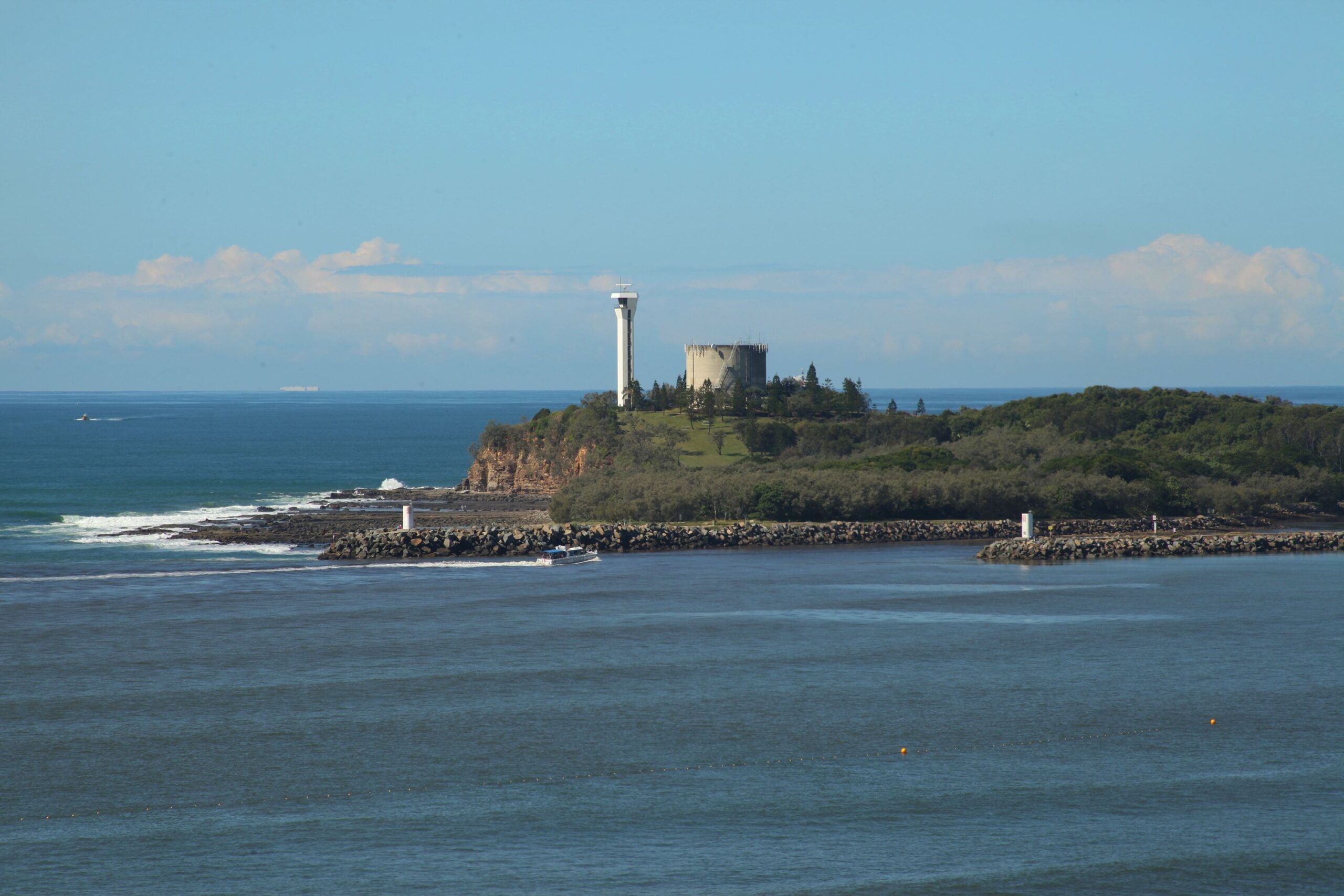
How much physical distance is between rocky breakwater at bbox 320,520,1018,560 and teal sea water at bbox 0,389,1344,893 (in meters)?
8.39

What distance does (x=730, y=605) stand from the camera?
3978cm

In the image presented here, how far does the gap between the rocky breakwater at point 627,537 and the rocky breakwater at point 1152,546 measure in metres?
5.31

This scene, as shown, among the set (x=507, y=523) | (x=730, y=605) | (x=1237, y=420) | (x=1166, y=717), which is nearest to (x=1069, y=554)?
(x=730, y=605)

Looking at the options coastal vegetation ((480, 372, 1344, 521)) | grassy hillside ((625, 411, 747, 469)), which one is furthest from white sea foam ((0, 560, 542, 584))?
grassy hillside ((625, 411, 747, 469))

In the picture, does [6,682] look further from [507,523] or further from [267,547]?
[507,523]

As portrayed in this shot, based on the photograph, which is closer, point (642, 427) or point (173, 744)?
point (173, 744)

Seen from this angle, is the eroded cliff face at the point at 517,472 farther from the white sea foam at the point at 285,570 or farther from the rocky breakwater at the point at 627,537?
the white sea foam at the point at 285,570

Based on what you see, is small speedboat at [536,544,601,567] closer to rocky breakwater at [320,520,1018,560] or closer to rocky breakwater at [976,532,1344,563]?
rocky breakwater at [320,520,1018,560]

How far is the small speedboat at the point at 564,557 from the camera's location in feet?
168

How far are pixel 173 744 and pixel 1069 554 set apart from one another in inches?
1575

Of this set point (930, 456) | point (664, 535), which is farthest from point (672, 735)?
point (930, 456)

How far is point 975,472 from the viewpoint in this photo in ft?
218

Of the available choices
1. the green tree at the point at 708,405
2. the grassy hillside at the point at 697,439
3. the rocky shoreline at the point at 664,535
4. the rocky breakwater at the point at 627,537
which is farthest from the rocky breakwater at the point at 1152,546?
the green tree at the point at 708,405

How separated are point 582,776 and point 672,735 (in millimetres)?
2885
